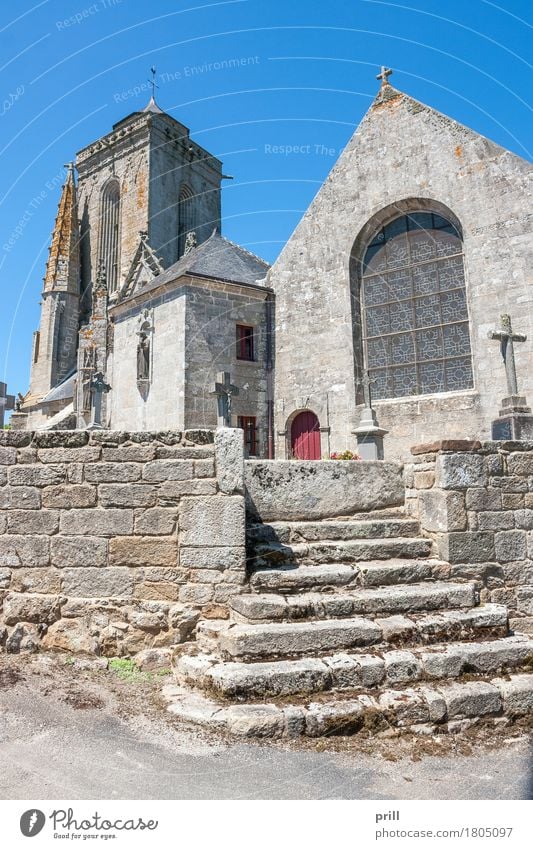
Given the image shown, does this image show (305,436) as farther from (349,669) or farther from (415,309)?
(349,669)

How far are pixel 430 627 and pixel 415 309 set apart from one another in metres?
9.32

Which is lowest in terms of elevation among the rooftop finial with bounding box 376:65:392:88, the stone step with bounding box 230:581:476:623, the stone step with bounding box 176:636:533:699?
the stone step with bounding box 176:636:533:699

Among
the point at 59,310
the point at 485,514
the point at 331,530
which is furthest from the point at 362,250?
the point at 59,310

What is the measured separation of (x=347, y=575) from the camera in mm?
3979

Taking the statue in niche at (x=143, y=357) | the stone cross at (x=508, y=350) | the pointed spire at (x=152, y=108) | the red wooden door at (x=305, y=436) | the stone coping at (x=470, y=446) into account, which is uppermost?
the pointed spire at (x=152, y=108)

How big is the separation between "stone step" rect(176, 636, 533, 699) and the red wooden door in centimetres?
871

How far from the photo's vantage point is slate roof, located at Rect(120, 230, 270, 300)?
12702 millimetres

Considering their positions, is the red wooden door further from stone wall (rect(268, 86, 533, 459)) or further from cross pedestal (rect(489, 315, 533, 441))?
cross pedestal (rect(489, 315, 533, 441))

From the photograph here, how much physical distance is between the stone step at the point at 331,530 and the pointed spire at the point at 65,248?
95.7ft

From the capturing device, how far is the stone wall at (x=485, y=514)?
442 cm

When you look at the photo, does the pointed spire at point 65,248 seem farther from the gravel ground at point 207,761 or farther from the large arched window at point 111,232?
the gravel ground at point 207,761

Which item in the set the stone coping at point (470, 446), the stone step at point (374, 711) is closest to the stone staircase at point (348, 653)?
the stone step at point (374, 711)

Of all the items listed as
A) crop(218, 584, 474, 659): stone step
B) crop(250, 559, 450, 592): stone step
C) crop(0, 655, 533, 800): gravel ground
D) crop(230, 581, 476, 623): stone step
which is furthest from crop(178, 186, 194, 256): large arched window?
crop(0, 655, 533, 800): gravel ground
